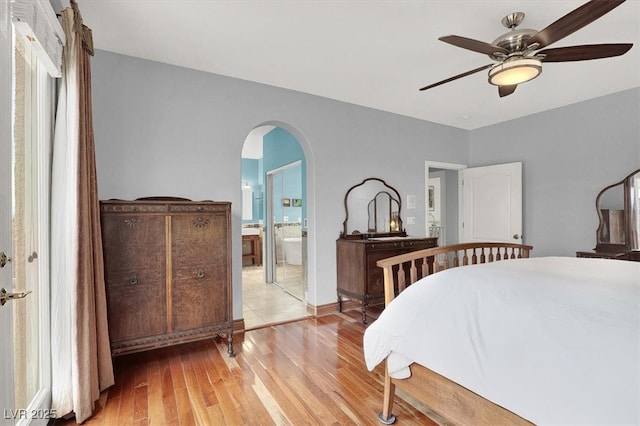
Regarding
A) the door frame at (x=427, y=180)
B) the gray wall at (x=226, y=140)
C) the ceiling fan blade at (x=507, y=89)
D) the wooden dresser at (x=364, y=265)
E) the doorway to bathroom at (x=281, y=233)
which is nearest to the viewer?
the ceiling fan blade at (x=507, y=89)

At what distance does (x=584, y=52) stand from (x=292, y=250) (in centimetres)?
429

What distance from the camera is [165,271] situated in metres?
2.53

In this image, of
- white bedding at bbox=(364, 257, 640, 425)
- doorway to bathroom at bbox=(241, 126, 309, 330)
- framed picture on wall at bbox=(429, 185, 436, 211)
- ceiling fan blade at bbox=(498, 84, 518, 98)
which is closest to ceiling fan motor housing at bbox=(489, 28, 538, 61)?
ceiling fan blade at bbox=(498, 84, 518, 98)

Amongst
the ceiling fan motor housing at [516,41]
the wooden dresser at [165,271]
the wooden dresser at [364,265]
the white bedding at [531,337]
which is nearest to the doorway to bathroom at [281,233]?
the wooden dresser at [364,265]

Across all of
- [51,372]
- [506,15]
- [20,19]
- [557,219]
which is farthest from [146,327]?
[557,219]

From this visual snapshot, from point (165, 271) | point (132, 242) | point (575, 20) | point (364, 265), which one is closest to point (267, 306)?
point (364, 265)

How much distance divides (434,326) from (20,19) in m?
2.45

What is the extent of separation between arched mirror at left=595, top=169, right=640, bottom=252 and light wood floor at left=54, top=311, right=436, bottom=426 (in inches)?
129

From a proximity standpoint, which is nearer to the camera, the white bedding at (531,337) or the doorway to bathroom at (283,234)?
the white bedding at (531,337)

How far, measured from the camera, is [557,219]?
4.26m

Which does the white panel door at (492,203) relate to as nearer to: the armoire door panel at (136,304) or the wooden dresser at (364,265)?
the wooden dresser at (364,265)

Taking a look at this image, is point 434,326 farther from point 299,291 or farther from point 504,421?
point 299,291

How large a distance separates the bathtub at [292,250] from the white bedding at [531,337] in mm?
3499

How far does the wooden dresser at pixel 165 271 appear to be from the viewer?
2.37 m
